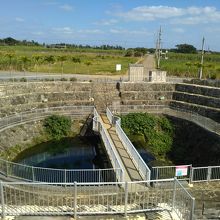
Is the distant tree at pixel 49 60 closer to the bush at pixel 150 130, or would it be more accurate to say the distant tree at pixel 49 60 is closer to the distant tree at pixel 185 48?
the bush at pixel 150 130

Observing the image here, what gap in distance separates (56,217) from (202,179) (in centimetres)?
895

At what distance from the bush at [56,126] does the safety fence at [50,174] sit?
8.06 meters

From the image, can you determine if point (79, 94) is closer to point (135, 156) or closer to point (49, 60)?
point (135, 156)

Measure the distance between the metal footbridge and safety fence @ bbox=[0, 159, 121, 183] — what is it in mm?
698

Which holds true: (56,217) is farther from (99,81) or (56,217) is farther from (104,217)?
(99,81)

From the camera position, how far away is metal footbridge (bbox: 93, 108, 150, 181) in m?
18.2

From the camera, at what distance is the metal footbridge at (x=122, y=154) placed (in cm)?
1825

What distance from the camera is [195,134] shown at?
29.2 metres

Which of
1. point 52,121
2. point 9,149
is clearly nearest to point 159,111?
point 52,121

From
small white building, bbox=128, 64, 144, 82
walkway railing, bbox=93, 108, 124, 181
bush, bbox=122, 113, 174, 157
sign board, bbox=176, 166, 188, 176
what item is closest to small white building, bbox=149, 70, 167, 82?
small white building, bbox=128, 64, 144, 82

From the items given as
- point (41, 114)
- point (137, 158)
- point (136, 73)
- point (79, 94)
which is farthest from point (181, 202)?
point (136, 73)

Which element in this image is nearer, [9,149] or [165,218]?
[165,218]

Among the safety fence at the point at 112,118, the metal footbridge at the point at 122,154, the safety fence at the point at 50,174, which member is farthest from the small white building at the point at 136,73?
the safety fence at the point at 50,174

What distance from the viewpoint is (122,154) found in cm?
2177
